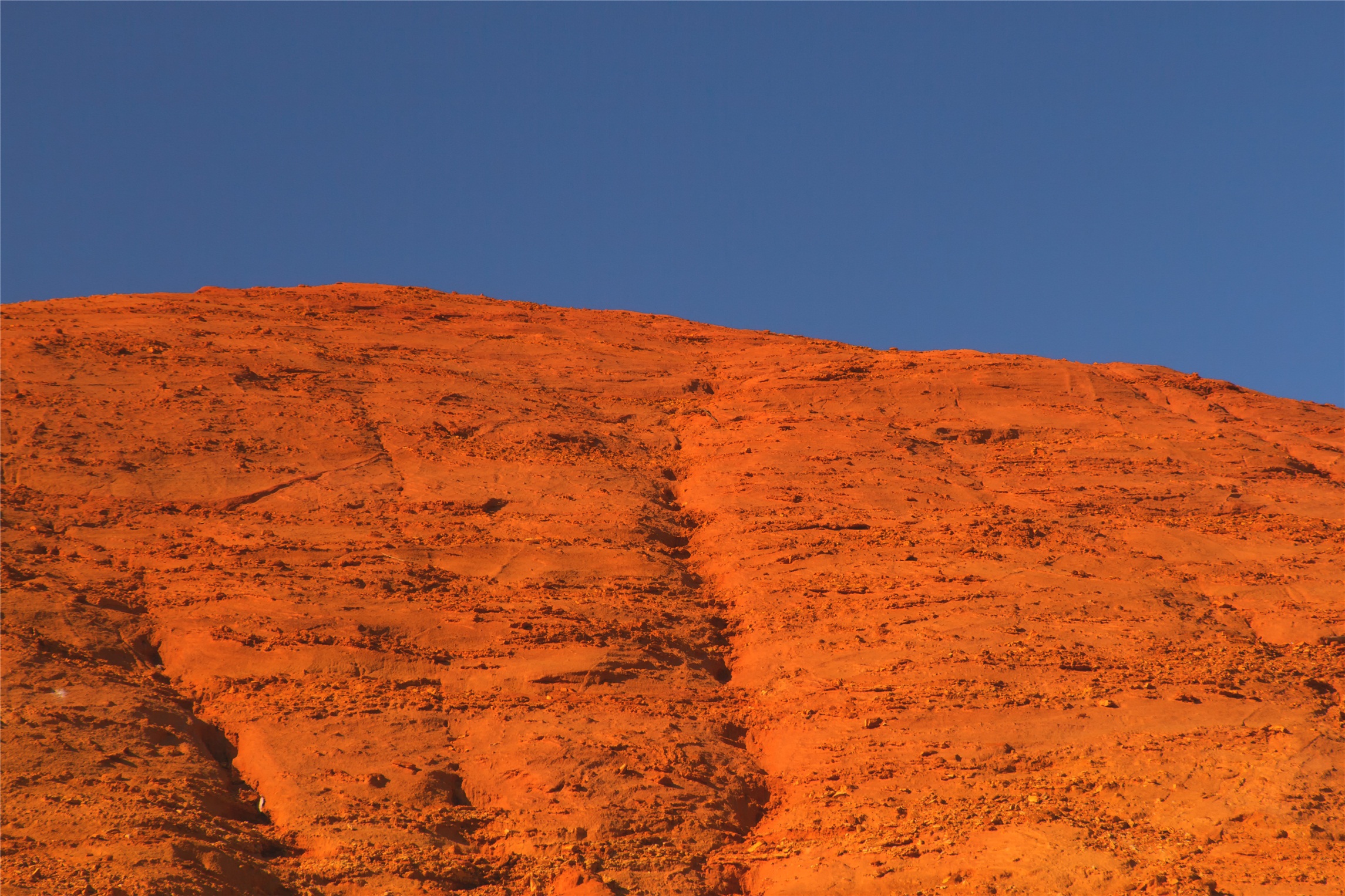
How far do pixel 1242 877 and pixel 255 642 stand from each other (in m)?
6.94

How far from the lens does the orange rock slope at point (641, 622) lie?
7.34 metres

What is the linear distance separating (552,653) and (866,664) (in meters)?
2.50

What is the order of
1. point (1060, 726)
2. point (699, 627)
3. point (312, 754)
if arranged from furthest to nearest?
point (699, 627) → point (1060, 726) → point (312, 754)

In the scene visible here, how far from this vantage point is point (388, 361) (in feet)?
48.4

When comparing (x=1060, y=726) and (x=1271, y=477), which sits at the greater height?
(x=1271, y=477)

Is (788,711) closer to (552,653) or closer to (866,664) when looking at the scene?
(866,664)

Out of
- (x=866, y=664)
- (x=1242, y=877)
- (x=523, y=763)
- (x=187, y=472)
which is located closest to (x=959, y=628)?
(x=866, y=664)

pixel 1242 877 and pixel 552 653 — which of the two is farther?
pixel 552 653

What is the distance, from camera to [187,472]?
11.4 metres

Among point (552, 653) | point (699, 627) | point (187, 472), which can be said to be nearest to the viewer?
point (552, 653)

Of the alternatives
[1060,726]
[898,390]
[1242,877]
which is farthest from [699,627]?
[898,390]

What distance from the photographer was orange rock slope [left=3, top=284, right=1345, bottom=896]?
24.1 ft

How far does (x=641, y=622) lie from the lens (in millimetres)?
10000

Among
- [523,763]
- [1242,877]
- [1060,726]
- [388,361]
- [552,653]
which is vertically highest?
[388,361]
